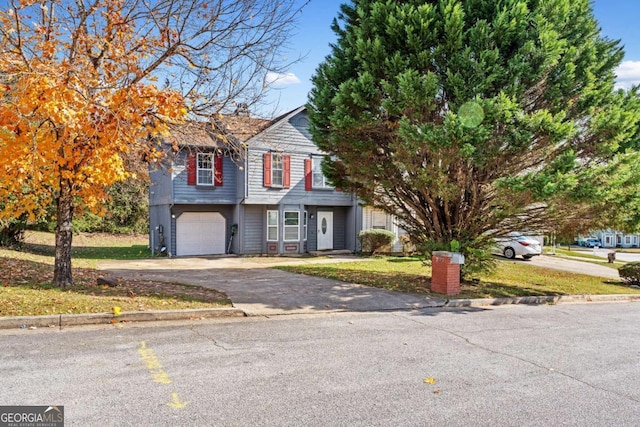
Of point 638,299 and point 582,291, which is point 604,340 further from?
point 638,299

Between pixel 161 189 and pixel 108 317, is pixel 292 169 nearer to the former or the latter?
pixel 161 189

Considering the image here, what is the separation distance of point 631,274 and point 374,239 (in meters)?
10.2

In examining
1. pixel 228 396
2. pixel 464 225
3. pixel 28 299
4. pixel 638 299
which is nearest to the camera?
pixel 228 396

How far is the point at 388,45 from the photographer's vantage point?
11141 mm

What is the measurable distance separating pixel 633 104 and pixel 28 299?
14310mm

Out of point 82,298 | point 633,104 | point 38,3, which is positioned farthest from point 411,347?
point 633,104

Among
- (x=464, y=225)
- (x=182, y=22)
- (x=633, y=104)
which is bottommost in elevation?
(x=464, y=225)

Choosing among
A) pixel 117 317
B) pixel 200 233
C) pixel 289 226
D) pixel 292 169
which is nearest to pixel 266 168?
pixel 292 169

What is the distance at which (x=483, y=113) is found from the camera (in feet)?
33.2

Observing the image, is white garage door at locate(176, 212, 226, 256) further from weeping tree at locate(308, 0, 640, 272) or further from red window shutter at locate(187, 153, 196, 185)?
weeping tree at locate(308, 0, 640, 272)

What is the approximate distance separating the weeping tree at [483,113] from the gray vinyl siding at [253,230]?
9803 mm

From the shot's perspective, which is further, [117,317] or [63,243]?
[63,243]

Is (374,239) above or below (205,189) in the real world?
below

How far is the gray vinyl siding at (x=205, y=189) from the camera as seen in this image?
20016mm
